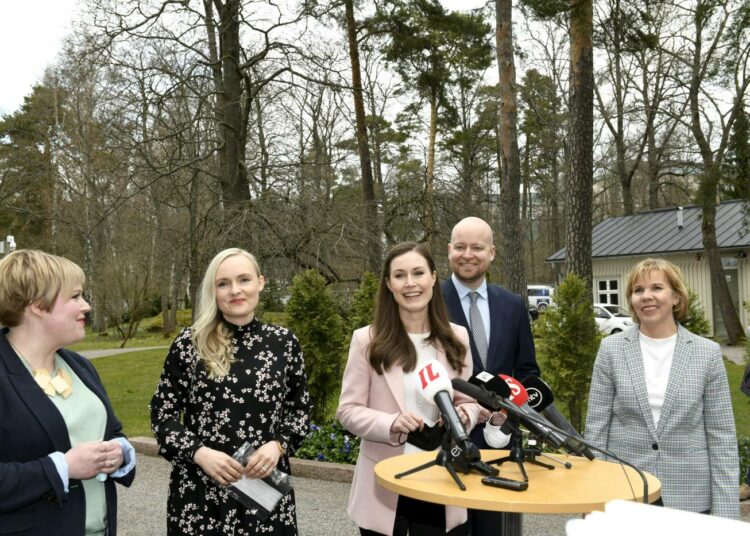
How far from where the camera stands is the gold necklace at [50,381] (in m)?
2.54

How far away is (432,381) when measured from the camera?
8.11ft

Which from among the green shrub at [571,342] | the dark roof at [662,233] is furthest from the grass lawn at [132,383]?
the dark roof at [662,233]

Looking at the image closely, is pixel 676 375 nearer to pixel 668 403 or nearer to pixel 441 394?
pixel 668 403

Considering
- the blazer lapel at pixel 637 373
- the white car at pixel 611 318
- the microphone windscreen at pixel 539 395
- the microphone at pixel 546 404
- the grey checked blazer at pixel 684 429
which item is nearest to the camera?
the microphone at pixel 546 404

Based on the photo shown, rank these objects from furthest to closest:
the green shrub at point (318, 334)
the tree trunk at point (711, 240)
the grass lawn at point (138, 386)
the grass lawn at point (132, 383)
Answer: the tree trunk at point (711, 240)
the grass lawn at point (132, 383)
the grass lawn at point (138, 386)
the green shrub at point (318, 334)

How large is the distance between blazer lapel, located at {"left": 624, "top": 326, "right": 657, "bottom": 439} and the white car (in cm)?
2252

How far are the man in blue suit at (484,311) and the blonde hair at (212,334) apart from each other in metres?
1.33

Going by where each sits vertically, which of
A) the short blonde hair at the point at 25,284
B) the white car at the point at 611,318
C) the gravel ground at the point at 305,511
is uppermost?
the short blonde hair at the point at 25,284

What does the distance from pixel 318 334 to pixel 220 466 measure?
5911 mm

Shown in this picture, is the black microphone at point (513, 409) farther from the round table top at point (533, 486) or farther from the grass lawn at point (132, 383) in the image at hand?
the grass lawn at point (132, 383)

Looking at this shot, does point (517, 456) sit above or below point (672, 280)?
below

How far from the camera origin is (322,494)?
6883mm

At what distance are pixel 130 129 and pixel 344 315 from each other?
5.86m

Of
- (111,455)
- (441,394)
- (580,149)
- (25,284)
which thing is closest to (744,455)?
(580,149)
